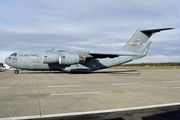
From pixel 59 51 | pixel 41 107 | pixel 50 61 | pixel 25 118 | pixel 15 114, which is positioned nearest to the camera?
pixel 25 118

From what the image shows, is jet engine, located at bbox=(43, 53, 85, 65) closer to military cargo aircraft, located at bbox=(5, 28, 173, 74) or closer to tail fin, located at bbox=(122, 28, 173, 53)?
military cargo aircraft, located at bbox=(5, 28, 173, 74)

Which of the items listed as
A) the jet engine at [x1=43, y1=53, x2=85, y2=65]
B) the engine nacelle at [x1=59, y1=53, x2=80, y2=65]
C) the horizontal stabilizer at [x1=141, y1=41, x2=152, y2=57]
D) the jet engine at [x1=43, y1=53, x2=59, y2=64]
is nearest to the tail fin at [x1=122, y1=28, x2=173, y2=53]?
the horizontal stabilizer at [x1=141, y1=41, x2=152, y2=57]

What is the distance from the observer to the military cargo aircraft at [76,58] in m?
24.4

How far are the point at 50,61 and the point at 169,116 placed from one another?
20685 millimetres

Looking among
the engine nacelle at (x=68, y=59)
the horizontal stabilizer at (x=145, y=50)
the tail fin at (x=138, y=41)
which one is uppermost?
the tail fin at (x=138, y=41)

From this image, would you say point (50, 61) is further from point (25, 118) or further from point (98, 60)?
point (25, 118)

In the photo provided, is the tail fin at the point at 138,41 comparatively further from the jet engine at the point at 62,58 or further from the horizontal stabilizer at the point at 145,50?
the jet engine at the point at 62,58

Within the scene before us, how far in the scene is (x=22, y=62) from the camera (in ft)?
81.3

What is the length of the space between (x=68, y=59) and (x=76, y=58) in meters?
1.14

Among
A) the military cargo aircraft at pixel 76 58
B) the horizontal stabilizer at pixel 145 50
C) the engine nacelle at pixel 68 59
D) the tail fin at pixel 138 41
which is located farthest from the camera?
the horizontal stabilizer at pixel 145 50

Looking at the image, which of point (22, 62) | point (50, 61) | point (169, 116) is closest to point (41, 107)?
point (169, 116)

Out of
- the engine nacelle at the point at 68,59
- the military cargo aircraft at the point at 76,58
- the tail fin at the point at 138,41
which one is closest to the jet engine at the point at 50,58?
the military cargo aircraft at the point at 76,58

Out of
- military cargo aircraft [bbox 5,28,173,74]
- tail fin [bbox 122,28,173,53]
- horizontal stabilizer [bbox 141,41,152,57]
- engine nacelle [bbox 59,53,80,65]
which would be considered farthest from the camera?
horizontal stabilizer [bbox 141,41,152,57]

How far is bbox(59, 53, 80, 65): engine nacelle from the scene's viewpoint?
24.1 m
